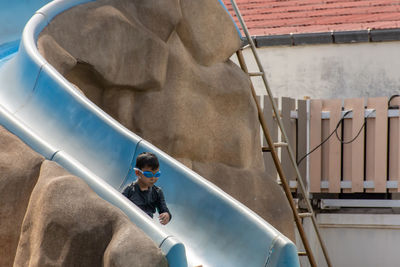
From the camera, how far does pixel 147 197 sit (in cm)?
617

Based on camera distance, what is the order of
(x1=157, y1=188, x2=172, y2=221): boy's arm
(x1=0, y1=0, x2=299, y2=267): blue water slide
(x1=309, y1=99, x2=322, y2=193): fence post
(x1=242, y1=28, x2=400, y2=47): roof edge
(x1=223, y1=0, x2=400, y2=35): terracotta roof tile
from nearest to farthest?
(x1=0, y1=0, x2=299, y2=267): blue water slide, (x1=157, y1=188, x2=172, y2=221): boy's arm, (x1=309, y1=99, x2=322, y2=193): fence post, (x1=242, y1=28, x2=400, y2=47): roof edge, (x1=223, y1=0, x2=400, y2=35): terracotta roof tile

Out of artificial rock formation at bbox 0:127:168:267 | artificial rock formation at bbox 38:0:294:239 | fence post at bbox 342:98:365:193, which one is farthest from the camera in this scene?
fence post at bbox 342:98:365:193

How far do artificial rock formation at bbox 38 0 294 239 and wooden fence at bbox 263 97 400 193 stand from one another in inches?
107

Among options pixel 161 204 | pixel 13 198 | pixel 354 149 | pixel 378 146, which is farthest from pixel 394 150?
pixel 13 198

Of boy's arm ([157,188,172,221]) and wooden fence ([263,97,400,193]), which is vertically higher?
boy's arm ([157,188,172,221])

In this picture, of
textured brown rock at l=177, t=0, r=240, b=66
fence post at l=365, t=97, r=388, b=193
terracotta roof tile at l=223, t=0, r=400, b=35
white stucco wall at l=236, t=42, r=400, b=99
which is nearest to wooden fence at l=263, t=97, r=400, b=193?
fence post at l=365, t=97, r=388, b=193

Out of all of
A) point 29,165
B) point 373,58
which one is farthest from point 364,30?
point 29,165

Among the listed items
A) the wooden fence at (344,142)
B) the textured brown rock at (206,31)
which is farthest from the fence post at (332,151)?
the textured brown rock at (206,31)

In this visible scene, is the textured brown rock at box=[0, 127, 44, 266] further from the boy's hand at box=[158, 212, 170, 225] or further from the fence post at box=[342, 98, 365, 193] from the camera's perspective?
the fence post at box=[342, 98, 365, 193]

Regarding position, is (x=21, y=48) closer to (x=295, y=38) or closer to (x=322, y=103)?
(x=322, y=103)

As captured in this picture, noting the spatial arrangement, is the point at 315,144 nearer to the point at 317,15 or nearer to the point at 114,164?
the point at 317,15

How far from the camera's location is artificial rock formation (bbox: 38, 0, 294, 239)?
27.1 feet

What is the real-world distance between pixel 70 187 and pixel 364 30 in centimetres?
879

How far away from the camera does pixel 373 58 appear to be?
44.9 ft
